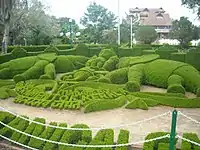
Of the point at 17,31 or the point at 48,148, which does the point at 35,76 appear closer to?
the point at 48,148

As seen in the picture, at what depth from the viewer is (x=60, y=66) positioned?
1848 centimetres

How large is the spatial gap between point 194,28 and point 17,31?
67.2 ft

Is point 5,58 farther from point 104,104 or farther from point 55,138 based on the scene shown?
point 55,138

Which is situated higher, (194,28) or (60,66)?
(194,28)

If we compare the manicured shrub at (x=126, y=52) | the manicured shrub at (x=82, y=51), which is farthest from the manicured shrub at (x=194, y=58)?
→ the manicured shrub at (x=82, y=51)

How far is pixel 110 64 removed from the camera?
17.5m

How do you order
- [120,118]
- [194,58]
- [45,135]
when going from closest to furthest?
[45,135]
[120,118]
[194,58]

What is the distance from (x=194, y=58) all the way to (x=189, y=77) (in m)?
5.12

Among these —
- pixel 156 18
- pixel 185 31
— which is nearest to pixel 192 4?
pixel 185 31

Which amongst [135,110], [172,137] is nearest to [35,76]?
[135,110]

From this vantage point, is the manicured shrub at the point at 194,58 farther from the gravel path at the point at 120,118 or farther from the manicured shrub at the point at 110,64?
the gravel path at the point at 120,118

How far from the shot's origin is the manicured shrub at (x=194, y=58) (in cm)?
1823

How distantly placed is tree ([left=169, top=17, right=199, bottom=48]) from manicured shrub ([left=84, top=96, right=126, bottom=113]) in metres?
28.1

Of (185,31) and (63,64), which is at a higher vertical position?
(185,31)
